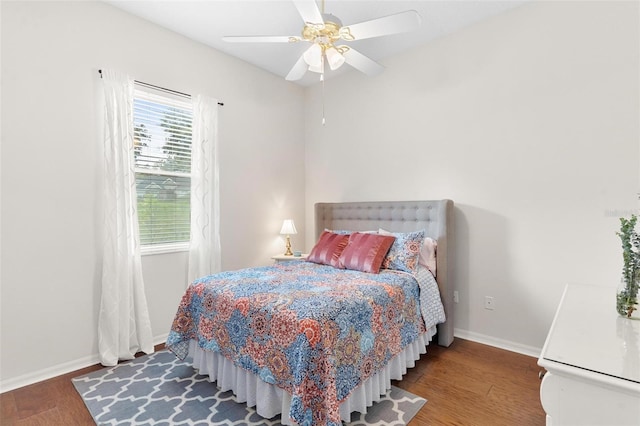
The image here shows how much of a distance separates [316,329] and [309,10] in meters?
1.79

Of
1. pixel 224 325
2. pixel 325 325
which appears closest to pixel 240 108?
pixel 224 325

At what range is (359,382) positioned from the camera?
1.78 metres

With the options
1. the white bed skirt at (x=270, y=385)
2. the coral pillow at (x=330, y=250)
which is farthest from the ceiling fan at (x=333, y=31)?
the white bed skirt at (x=270, y=385)

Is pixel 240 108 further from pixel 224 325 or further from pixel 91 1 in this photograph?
pixel 224 325

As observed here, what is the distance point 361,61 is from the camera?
95.5 inches

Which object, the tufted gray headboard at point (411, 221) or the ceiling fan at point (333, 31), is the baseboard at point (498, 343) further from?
the ceiling fan at point (333, 31)

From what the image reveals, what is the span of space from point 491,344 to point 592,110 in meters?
2.13

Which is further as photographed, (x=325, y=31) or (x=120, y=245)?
(x=120, y=245)

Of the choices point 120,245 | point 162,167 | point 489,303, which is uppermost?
point 162,167

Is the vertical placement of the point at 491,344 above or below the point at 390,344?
below

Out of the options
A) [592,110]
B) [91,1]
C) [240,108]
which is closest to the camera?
[592,110]

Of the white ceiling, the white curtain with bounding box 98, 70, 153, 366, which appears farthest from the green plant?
the white curtain with bounding box 98, 70, 153, 366

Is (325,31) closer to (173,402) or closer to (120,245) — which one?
(120,245)

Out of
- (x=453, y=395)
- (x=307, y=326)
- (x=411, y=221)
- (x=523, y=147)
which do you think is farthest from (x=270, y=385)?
(x=523, y=147)
